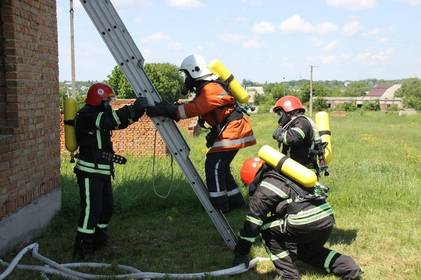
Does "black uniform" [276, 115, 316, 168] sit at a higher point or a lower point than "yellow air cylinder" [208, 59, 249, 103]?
lower

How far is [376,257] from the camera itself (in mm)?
5773

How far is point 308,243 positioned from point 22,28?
413 cm

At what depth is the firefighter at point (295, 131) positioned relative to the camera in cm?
516

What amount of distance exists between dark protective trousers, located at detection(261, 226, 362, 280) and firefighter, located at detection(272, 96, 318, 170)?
890 mm

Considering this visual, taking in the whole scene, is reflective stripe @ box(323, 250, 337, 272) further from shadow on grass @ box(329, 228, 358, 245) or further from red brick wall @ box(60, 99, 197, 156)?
red brick wall @ box(60, 99, 197, 156)

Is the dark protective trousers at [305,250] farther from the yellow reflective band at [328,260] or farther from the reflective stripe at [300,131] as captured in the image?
the reflective stripe at [300,131]

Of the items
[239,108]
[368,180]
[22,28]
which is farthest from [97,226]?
[368,180]

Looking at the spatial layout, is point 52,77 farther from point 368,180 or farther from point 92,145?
point 368,180

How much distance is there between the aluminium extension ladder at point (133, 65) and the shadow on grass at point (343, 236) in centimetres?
183

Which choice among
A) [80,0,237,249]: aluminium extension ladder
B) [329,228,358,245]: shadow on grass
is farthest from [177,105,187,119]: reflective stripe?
[329,228,358,245]: shadow on grass

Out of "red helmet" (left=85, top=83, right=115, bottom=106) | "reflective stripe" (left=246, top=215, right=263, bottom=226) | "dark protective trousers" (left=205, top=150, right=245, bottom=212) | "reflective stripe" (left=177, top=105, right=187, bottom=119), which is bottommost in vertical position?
"reflective stripe" (left=246, top=215, right=263, bottom=226)

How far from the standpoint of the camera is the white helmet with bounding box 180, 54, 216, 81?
17.7ft

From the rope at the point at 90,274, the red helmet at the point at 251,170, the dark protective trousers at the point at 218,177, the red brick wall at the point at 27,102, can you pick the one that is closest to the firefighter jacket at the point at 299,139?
the red helmet at the point at 251,170

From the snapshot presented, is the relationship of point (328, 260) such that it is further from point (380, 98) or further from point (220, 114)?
point (380, 98)
